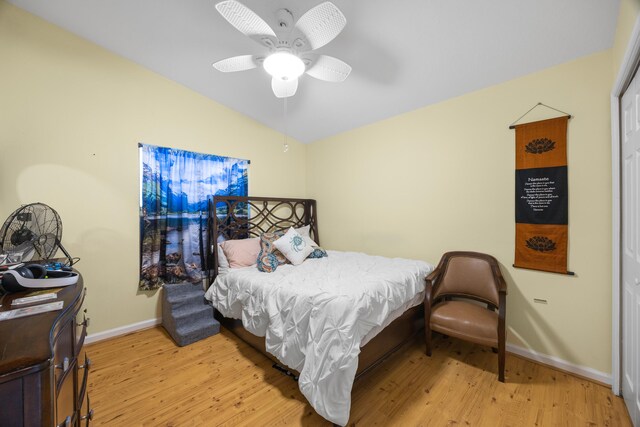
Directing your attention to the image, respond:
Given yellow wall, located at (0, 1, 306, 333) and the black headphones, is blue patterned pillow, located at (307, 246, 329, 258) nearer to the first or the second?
yellow wall, located at (0, 1, 306, 333)

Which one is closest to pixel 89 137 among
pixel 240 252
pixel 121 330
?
pixel 240 252

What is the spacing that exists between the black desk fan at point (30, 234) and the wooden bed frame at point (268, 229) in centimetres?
137

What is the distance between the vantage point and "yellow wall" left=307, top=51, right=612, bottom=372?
6.36ft

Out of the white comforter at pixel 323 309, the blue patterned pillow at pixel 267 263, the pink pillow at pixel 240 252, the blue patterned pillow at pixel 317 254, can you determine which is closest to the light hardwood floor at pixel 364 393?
the white comforter at pixel 323 309

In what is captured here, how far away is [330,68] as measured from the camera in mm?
1913

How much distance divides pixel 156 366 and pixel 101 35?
313 cm

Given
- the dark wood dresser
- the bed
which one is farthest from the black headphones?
the bed

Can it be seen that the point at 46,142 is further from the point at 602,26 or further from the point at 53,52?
the point at 602,26

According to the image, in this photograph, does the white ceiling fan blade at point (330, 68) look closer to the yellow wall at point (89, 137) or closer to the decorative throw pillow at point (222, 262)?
the yellow wall at point (89, 137)

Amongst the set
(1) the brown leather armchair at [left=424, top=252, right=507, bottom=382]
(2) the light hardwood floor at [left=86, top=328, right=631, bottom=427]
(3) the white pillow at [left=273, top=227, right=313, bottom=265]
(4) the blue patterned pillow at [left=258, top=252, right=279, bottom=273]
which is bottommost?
(2) the light hardwood floor at [left=86, top=328, right=631, bottom=427]

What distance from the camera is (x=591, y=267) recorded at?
196 centimetres

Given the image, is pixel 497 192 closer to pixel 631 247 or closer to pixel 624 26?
pixel 631 247

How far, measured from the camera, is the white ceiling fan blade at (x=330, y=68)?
6.04 feet

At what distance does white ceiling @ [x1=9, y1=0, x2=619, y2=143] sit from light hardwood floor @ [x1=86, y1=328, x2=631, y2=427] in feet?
8.61
